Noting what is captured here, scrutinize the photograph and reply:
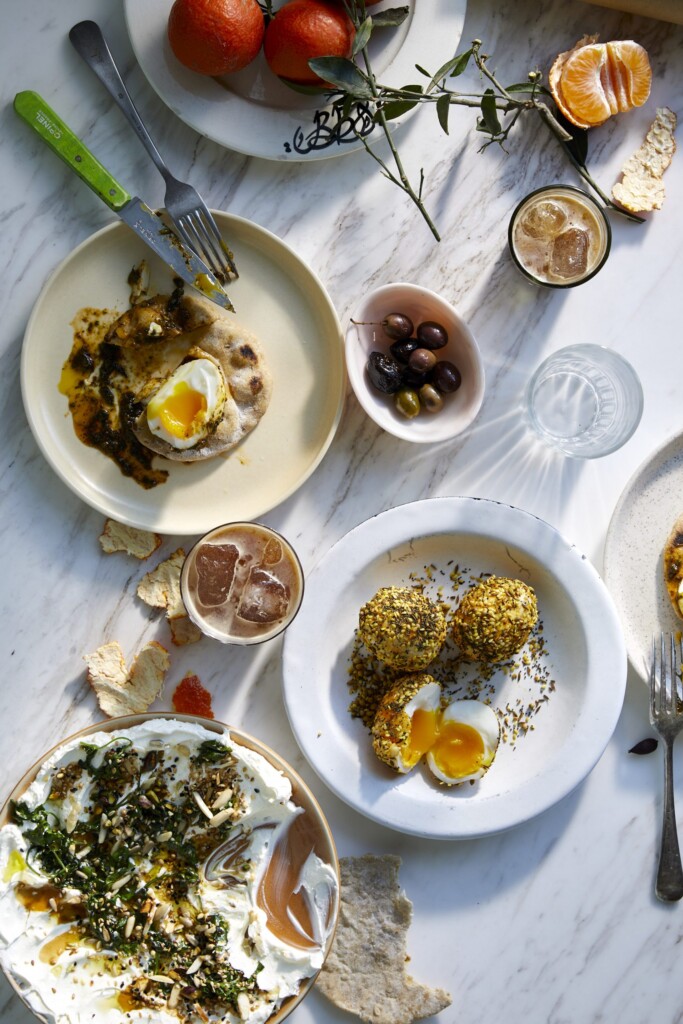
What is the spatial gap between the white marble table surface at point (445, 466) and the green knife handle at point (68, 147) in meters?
0.09

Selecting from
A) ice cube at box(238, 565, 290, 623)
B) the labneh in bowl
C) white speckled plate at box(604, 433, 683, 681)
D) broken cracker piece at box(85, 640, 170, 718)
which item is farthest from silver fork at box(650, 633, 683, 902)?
broken cracker piece at box(85, 640, 170, 718)

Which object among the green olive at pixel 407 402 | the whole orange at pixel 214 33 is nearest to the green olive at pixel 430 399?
the green olive at pixel 407 402

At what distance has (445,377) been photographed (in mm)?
2246

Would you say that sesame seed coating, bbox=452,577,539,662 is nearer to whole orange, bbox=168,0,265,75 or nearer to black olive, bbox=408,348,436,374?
black olive, bbox=408,348,436,374

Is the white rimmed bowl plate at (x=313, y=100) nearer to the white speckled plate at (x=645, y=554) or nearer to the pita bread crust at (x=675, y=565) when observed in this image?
the white speckled plate at (x=645, y=554)

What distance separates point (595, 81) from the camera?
2283 mm

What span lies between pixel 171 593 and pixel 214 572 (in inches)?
7.6

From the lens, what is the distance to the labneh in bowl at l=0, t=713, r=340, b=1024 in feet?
6.93

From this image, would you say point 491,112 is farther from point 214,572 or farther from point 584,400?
point 214,572

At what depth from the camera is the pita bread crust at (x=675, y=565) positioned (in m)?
2.37

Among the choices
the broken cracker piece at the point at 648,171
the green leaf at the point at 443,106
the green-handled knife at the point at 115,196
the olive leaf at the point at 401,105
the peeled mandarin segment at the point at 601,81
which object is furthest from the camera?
the broken cracker piece at the point at 648,171

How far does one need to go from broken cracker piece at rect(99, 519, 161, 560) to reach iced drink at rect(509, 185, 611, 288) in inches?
49.3

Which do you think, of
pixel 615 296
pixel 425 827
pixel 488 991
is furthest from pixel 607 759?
pixel 615 296

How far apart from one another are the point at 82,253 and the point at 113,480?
591 mm
